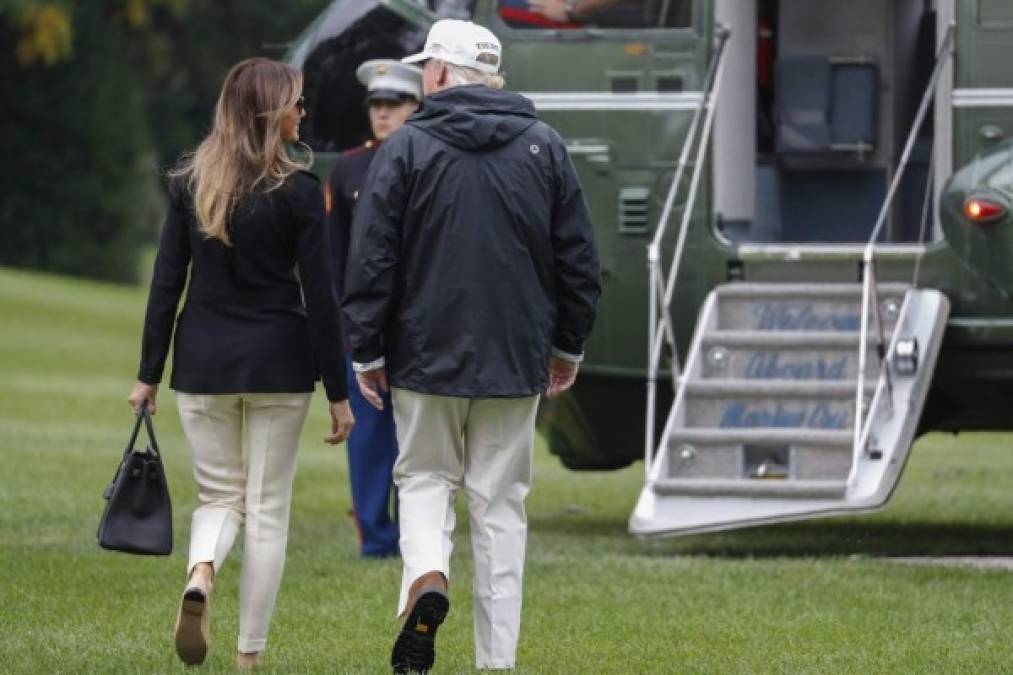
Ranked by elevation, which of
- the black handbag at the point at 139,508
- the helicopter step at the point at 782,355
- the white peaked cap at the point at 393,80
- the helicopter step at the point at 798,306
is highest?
the white peaked cap at the point at 393,80

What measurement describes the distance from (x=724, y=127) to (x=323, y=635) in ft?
13.4

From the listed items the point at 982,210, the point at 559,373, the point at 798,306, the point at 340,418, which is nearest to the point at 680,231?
the point at 798,306

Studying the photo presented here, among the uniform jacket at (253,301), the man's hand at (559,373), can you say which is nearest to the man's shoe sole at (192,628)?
the uniform jacket at (253,301)

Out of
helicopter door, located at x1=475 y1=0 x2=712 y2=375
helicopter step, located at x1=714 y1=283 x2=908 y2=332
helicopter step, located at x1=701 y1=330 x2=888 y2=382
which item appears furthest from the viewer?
helicopter door, located at x1=475 y1=0 x2=712 y2=375

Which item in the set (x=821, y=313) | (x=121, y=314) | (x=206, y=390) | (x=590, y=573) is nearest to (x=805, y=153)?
(x=821, y=313)

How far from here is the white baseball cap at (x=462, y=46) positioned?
6645 millimetres

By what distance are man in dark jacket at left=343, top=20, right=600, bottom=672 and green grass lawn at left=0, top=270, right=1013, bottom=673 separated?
0.62 meters

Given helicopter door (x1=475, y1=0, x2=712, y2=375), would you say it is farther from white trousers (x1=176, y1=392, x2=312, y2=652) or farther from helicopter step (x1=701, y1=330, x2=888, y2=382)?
white trousers (x1=176, y1=392, x2=312, y2=652)

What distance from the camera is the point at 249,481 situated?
6.95 metres

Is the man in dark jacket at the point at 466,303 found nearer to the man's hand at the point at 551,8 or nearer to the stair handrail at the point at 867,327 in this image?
the stair handrail at the point at 867,327

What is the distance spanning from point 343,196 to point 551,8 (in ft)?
5.22

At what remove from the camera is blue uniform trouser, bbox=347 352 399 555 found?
982 centimetres

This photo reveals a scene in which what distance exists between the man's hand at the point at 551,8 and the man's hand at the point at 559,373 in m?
4.19

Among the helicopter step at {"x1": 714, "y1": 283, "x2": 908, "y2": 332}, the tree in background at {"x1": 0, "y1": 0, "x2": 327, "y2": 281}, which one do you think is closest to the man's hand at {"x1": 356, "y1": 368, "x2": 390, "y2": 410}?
the helicopter step at {"x1": 714, "y1": 283, "x2": 908, "y2": 332}
